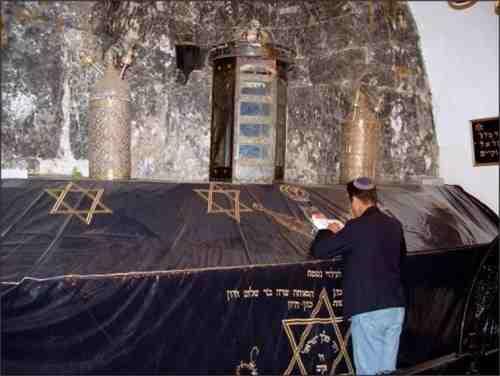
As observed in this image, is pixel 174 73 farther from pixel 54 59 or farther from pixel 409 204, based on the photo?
pixel 409 204

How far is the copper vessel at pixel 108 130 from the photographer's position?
8.89ft

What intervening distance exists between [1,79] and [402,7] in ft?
10.9

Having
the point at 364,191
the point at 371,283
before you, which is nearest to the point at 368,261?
the point at 371,283

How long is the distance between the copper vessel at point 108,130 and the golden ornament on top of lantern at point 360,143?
1724mm

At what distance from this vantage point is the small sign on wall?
11.9 feet

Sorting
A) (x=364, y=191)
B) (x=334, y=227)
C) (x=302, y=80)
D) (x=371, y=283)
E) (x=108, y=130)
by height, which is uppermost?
(x=302, y=80)

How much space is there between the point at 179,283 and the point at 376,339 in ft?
3.21

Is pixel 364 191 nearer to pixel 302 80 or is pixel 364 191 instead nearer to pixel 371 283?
pixel 371 283

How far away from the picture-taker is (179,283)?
1.93 meters

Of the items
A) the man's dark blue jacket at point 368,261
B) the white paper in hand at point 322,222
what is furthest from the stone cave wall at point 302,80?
the man's dark blue jacket at point 368,261

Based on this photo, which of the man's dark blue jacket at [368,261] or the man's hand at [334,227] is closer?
the man's dark blue jacket at [368,261]

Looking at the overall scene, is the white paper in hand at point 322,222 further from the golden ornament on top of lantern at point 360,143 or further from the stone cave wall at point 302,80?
the stone cave wall at point 302,80

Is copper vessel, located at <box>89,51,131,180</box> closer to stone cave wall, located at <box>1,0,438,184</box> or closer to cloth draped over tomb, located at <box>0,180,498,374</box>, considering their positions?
cloth draped over tomb, located at <box>0,180,498,374</box>

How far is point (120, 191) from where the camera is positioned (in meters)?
2.44
